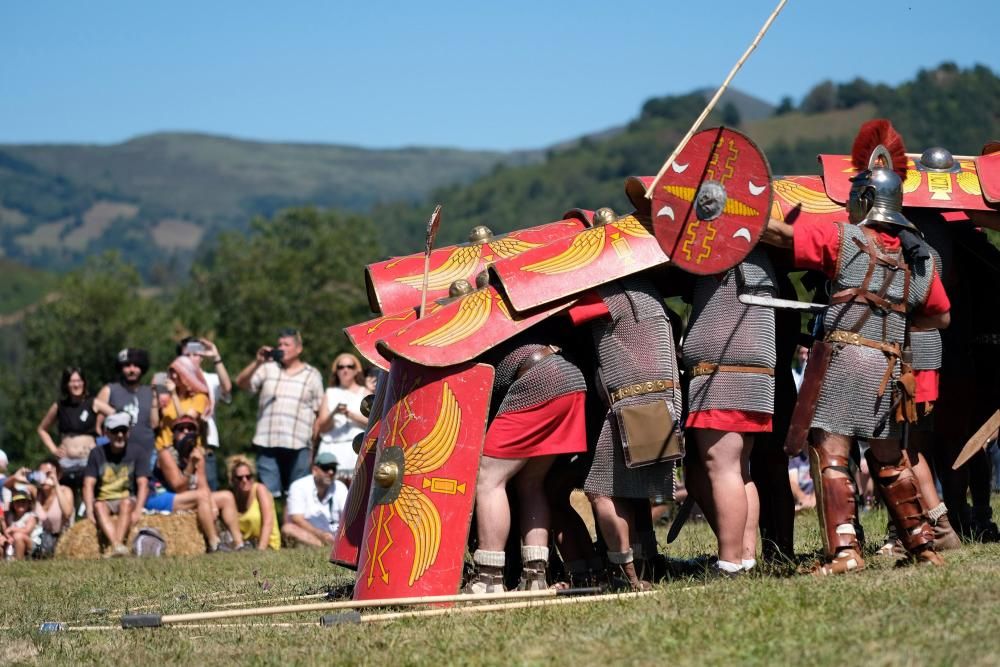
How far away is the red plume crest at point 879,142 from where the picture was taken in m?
8.25

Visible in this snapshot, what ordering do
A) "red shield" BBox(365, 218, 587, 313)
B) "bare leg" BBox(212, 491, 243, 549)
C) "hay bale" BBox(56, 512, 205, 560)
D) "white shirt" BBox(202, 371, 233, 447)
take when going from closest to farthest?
"red shield" BBox(365, 218, 587, 313)
"hay bale" BBox(56, 512, 205, 560)
"bare leg" BBox(212, 491, 243, 549)
"white shirt" BBox(202, 371, 233, 447)

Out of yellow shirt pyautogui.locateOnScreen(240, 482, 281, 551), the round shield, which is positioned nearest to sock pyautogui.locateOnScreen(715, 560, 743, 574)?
the round shield

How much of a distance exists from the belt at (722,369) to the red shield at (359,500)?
1542 millimetres

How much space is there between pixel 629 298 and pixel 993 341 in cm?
247

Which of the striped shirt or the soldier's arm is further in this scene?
the striped shirt

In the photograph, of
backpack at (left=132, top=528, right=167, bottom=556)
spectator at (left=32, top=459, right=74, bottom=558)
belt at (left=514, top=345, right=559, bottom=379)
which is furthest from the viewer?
spectator at (left=32, top=459, right=74, bottom=558)

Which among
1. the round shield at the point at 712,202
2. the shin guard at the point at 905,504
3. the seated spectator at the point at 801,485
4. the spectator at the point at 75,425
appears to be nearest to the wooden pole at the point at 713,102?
the round shield at the point at 712,202

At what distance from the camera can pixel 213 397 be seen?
14.9 metres

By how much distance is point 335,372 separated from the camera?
46.6ft

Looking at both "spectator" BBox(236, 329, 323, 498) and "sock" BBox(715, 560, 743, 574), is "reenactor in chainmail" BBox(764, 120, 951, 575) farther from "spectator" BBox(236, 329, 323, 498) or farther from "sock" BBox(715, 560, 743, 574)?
"spectator" BBox(236, 329, 323, 498)

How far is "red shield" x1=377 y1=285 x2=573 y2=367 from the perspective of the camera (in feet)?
25.7

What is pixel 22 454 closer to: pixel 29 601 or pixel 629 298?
pixel 29 601

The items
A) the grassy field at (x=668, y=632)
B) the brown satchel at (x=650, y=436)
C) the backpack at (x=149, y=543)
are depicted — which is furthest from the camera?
the backpack at (x=149, y=543)

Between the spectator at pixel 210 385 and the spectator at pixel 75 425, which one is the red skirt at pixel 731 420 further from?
the spectator at pixel 75 425
